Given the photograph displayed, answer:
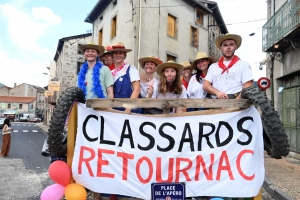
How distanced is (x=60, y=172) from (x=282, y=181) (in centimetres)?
549

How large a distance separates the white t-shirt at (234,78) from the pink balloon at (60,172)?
1938 millimetres

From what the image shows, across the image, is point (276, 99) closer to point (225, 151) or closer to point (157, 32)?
point (157, 32)

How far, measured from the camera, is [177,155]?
2.54 meters

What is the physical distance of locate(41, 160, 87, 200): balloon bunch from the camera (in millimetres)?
2578

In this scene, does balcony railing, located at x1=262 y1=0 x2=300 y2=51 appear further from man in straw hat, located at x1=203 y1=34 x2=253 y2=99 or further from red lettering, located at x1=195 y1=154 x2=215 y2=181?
red lettering, located at x1=195 y1=154 x2=215 y2=181

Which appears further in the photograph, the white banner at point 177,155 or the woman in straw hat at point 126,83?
the woman in straw hat at point 126,83

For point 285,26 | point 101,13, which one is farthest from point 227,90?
point 101,13

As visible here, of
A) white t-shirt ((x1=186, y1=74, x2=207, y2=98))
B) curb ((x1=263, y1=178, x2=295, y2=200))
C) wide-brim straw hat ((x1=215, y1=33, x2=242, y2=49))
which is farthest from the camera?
curb ((x1=263, y1=178, x2=295, y2=200))

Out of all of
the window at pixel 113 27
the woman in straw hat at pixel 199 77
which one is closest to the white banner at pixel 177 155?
the woman in straw hat at pixel 199 77

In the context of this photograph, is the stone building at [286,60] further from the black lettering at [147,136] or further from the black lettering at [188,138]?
the black lettering at [147,136]

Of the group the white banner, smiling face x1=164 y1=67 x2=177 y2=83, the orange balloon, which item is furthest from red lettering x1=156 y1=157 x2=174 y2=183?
smiling face x1=164 y1=67 x2=177 y2=83

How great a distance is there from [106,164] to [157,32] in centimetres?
1452

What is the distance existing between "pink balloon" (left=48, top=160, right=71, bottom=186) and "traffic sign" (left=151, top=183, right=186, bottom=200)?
892 millimetres

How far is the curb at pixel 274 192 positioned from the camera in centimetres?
513
